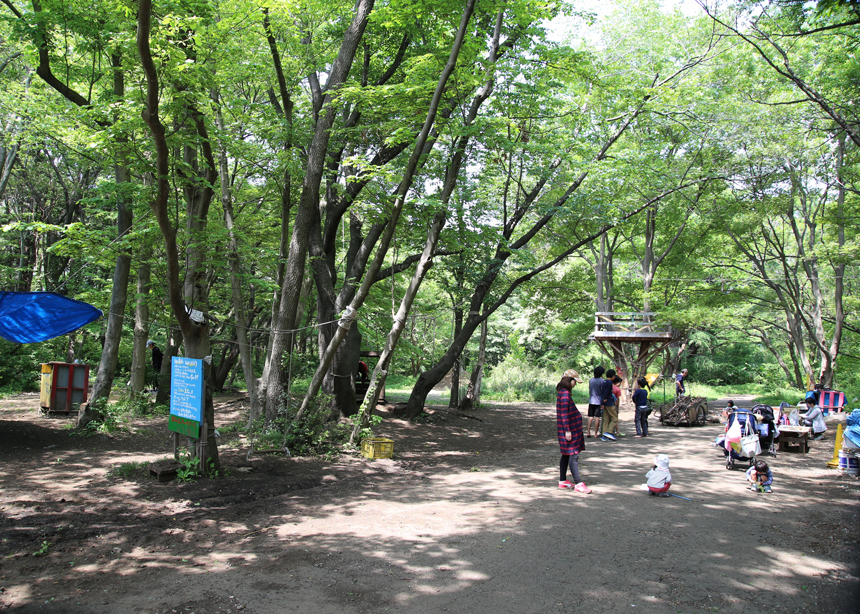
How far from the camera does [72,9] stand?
8609mm

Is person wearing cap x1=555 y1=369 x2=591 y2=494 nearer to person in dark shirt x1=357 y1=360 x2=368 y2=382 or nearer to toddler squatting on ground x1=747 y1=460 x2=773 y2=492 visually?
toddler squatting on ground x1=747 y1=460 x2=773 y2=492

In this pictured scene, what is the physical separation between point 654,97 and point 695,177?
15.7ft

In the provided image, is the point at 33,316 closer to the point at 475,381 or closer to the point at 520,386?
the point at 475,381

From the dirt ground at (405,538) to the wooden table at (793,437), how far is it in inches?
61.8

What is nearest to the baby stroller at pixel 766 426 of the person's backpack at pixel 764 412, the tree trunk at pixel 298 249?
the person's backpack at pixel 764 412

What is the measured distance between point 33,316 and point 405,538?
7.45 metres

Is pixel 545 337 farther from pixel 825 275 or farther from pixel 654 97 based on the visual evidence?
pixel 654 97

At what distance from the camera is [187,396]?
727 cm

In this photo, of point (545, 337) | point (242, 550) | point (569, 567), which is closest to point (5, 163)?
point (242, 550)

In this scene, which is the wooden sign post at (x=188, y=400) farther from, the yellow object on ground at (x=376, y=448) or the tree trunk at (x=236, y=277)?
the tree trunk at (x=236, y=277)

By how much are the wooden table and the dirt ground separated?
1.57 m

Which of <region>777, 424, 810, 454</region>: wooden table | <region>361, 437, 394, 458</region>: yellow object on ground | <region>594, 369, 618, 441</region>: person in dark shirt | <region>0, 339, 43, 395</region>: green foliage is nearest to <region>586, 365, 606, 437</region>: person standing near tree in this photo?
<region>594, 369, 618, 441</region>: person in dark shirt

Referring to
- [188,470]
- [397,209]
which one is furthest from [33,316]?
[397,209]

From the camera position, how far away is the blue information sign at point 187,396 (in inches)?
279
